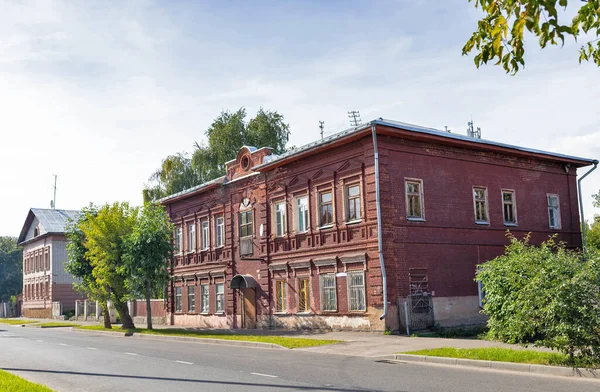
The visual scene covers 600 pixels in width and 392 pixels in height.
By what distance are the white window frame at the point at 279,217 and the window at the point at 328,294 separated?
3688 millimetres

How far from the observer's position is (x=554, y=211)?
30.3 metres

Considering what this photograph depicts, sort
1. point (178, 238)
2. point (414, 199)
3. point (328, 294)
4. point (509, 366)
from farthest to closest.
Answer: point (178, 238) < point (328, 294) < point (414, 199) < point (509, 366)

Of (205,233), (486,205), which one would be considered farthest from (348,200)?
(205,233)

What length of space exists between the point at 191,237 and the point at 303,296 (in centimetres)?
1238

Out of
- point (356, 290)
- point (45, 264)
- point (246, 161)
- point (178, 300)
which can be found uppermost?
point (246, 161)

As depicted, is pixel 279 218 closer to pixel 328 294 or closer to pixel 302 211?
pixel 302 211

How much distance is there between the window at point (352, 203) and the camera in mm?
25219

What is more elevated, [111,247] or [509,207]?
[509,207]

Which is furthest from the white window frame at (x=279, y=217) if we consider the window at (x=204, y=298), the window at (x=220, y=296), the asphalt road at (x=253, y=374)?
the asphalt road at (x=253, y=374)

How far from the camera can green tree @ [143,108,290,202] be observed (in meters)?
51.0

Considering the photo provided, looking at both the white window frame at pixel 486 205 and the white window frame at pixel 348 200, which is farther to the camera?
the white window frame at pixel 486 205

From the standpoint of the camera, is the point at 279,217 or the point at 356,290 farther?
the point at 279,217

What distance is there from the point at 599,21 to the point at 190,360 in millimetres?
13552

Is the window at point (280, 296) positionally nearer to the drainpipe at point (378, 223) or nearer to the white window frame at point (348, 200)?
the white window frame at point (348, 200)
